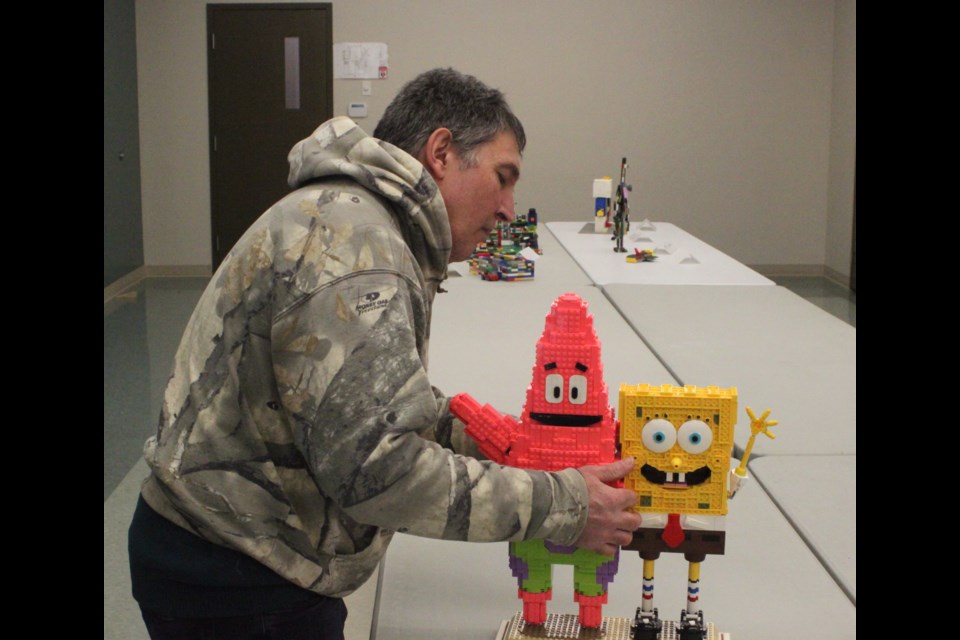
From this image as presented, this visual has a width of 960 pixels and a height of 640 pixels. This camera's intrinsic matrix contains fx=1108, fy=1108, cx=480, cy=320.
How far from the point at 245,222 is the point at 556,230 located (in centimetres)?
316

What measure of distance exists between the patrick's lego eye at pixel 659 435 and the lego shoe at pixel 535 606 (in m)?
0.24

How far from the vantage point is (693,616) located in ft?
4.58

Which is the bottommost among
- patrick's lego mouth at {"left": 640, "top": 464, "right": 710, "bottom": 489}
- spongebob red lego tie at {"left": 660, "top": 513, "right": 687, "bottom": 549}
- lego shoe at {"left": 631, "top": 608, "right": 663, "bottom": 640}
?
lego shoe at {"left": 631, "top": 608, "right": 663, "bottom": 640}

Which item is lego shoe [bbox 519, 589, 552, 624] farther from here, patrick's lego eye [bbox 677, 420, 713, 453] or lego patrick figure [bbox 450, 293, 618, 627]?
patrick's lego eye [bbox 677, 420, 713, 453]

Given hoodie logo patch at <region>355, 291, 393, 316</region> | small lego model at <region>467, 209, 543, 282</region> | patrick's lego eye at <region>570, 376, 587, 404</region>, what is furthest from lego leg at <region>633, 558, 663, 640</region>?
small lego model at <region>467, 209, 543, 282</region>

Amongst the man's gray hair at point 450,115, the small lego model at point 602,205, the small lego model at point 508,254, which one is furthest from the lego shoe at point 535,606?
the small lego model at point 602,205

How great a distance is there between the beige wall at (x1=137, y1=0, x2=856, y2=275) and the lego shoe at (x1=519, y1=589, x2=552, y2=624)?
675 cm

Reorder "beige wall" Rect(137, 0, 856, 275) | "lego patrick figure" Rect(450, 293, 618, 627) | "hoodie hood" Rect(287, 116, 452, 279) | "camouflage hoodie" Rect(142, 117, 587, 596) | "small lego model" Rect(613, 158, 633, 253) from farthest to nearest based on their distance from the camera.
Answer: "beige wall" Rect(137, 0, 856, 275) < "small lego model" Rect(613, 158, 633, 253) < "lego patrick figure" Rect(450, 293, 618, 627) < "hoodie hood" Rect(287, 116, 452, 279) < "camouflage hoodie" Rect(142, 117, 587, 596)

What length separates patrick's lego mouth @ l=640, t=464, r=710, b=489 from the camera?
1.37m

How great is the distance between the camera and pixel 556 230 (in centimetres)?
590

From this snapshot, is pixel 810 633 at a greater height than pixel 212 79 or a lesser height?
lesser

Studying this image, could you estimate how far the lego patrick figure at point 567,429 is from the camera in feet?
4.50

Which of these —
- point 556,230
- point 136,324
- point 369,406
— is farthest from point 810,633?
point 136,324

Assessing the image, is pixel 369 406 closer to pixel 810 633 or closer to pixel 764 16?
pixel 810 633
